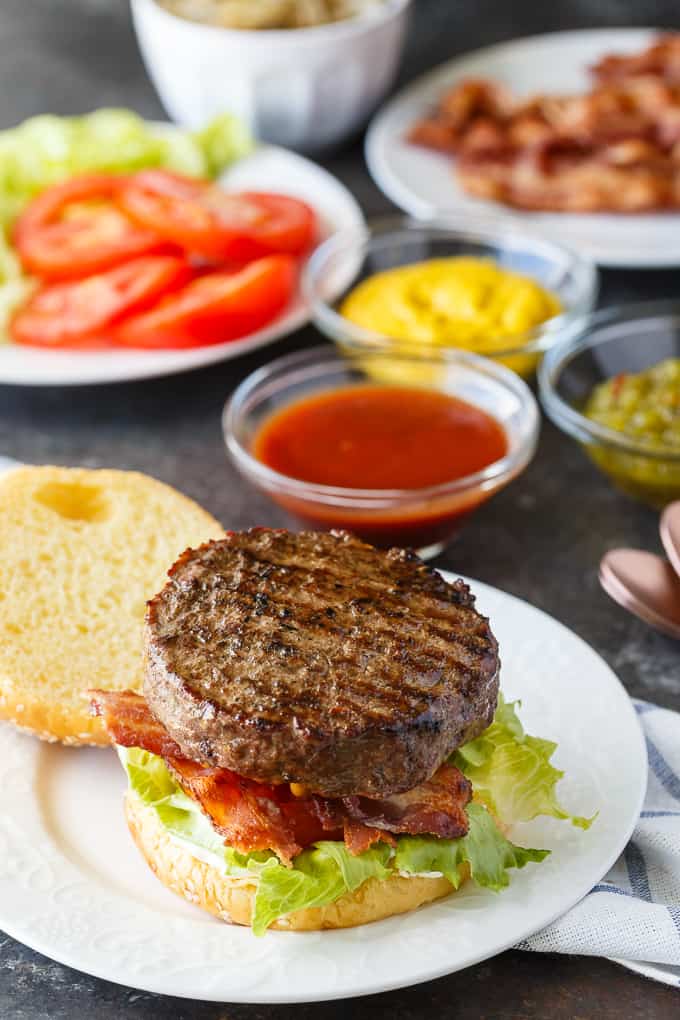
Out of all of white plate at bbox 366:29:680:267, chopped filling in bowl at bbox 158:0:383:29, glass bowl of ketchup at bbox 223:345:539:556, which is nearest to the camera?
glass bowl of ketchup at bbox 223:345:539:556

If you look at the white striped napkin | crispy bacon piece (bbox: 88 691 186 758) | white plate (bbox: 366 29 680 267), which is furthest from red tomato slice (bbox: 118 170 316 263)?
the white striped napkin

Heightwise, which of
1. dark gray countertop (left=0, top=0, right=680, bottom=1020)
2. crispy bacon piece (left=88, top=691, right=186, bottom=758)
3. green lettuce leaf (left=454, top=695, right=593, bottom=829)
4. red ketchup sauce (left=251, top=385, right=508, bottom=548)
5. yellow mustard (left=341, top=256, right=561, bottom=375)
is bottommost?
dark gray countertop (left=0, top=0, right=680, bottom=1020)

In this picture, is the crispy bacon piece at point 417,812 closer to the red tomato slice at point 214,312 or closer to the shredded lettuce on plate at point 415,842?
the shredded lettuce on plate at point 415,842

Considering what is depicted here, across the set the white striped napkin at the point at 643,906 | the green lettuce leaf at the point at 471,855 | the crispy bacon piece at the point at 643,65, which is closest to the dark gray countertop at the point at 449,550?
the white striped napkin at the point at 643,906

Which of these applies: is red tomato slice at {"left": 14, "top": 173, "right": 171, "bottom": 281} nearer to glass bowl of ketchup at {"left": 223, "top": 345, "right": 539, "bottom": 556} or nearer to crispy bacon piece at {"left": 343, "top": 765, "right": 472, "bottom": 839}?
glass bowl of ketchup at {"left": 223, "top": 345, "right": 539, "bottom": 556}

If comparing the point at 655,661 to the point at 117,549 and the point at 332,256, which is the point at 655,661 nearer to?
the point at 117,549

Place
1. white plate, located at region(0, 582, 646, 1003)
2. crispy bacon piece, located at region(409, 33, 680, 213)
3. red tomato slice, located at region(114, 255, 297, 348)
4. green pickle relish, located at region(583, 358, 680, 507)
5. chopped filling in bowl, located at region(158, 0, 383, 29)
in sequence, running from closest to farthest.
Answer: white plate, located at region(0, 582, 646, 1003) < green pickle relish, located at region(583, 358, 680, 507) < red tomato slice, located at region(114, 255, 297, 348) < crispy bacon piece, located at region(409, 33, 680, 213) < chopped filling in bowl, located at region(158, 0, 383, 29)
